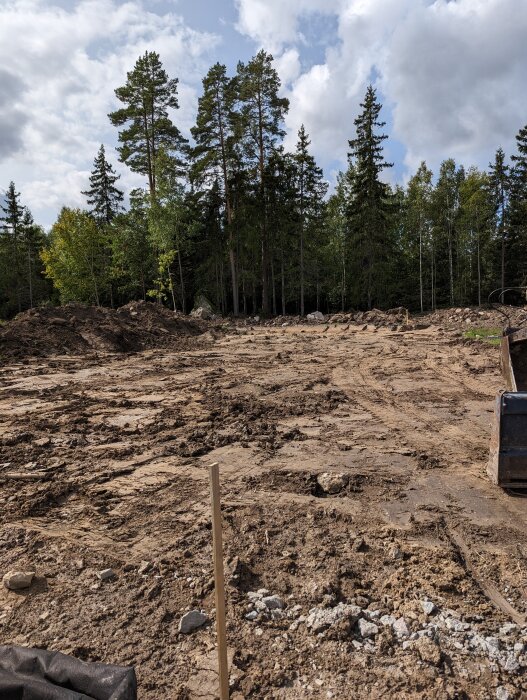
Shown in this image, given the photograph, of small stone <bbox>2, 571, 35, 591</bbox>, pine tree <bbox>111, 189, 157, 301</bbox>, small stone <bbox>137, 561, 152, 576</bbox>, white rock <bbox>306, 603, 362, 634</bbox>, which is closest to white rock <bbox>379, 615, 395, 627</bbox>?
white rock <bbox>306, 603, 362, 634</bbox>

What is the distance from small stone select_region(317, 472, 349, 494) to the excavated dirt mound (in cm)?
1287

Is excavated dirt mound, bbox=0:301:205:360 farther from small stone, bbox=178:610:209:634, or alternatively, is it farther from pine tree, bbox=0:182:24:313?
pine tree, bbox=0:182:24:313

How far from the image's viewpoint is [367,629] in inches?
116

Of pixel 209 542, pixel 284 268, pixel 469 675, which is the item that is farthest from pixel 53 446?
pixel 284 268

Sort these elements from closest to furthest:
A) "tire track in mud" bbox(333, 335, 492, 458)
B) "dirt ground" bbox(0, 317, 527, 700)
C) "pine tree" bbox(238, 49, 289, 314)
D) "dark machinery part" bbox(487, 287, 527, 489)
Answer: "dirt ground" bbox(0, 317, 527, 700)
"dark machinery part" bbox(487, 287, 527, 489)
"tire track in mud" bbox(333, 335, 492, 458)
"pine tree" bbox(238, 49, 289, 314)

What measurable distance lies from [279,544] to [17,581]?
2032mm

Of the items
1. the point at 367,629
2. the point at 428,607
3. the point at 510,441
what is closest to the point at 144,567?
the point at 367,629

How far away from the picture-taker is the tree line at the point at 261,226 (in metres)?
32.3

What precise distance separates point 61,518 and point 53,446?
2.43 meters

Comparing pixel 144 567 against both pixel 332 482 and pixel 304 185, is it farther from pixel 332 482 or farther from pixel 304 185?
pixel 304 185

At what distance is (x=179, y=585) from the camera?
3432mm

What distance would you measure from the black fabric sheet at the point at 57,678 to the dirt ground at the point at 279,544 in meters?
0.49

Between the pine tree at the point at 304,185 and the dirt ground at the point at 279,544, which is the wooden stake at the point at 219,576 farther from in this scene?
the pine tree at the point at 304,185

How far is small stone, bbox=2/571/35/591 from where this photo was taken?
3432 millimetres
